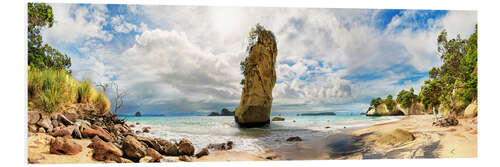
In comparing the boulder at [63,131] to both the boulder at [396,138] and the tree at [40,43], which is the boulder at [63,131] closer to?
the tree at [40,43]

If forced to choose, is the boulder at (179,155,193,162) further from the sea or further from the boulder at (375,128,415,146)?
the boulder at (375,128,415,146)

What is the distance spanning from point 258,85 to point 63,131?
407cm

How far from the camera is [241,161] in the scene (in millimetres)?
3971

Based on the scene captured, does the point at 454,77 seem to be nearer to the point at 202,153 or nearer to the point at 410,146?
the point at 410,146

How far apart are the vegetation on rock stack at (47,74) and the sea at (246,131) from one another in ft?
2.76

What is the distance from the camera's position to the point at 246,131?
17.3ft

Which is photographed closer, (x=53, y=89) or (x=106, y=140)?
(x=53, y=89)

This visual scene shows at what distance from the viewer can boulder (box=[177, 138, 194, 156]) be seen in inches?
157

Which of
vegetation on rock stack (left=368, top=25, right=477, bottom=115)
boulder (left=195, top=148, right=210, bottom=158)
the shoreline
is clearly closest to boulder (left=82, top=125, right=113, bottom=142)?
the shoreline

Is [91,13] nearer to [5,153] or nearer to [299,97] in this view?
[5,153]

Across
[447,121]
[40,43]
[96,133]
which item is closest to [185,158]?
[96,133]

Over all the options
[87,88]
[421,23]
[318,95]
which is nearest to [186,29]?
[87,88]

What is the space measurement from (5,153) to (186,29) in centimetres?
308

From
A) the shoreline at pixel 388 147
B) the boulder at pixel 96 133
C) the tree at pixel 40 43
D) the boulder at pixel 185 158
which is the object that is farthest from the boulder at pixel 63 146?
the boulder at pixel 185 158
